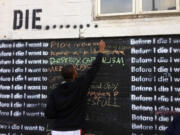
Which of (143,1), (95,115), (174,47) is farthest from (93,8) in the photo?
(95,115)

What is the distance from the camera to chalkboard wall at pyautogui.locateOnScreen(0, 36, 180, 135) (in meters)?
4.23

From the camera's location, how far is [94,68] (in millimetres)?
4246

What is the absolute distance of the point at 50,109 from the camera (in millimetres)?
3928

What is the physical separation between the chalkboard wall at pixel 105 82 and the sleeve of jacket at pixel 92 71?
0.55 feet

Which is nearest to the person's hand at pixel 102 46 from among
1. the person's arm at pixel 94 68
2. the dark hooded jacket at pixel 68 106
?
the person's arm at pixel 94 68

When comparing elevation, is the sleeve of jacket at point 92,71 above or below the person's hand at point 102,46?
below

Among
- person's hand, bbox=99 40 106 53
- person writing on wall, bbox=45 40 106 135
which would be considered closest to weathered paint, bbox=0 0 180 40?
person's hand, bbox=99 40 106 53

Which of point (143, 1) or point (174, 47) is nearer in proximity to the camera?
point (174, 47)

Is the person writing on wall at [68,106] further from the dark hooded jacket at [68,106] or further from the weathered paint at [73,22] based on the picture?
the weathered paint at [73,22]

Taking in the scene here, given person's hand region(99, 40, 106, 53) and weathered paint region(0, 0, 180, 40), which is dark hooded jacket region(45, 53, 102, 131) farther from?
weathered paint region(0, 0, 180, 40)

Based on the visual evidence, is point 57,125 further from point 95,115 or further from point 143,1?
point 143,1

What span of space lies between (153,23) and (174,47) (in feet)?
1.59

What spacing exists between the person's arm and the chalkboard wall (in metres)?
0.08

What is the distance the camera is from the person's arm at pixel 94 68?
4094mm
